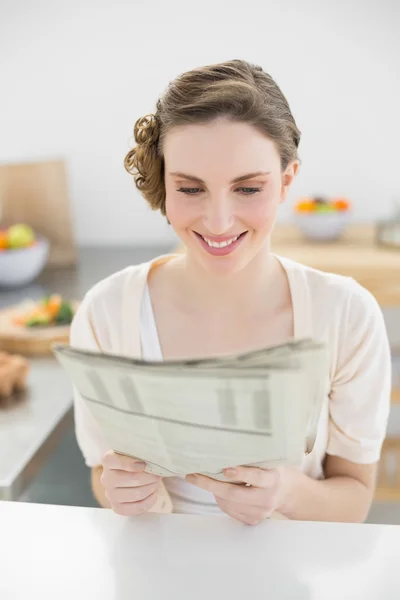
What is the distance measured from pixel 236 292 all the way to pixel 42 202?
158cm

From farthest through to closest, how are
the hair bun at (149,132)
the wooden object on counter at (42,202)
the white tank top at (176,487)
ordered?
the wooden object on counter at (42,202) < the white tank top at (176,487) < the hair bun at (149,132)

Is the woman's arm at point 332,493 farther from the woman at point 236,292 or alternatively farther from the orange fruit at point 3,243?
the orange fruit at point 3,243

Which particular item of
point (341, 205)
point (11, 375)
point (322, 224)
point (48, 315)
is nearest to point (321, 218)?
point (322, 224)

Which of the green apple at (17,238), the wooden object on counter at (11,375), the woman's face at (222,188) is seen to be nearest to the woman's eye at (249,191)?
the woman's face at (222,188)

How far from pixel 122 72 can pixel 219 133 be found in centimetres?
167

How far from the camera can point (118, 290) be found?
102cm

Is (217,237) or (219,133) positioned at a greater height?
(219,133)

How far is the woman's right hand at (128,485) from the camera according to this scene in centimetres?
66

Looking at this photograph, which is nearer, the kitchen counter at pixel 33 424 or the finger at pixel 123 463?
the finger at pixel 123 463

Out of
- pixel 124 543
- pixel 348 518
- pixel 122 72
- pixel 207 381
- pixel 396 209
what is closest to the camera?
pixel 207 381

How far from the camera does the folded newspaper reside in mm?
466

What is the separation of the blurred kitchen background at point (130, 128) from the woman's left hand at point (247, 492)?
1326 mm

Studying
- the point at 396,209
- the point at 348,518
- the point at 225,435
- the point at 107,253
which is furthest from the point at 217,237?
the point at 107,253

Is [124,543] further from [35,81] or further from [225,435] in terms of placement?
[35,81]
